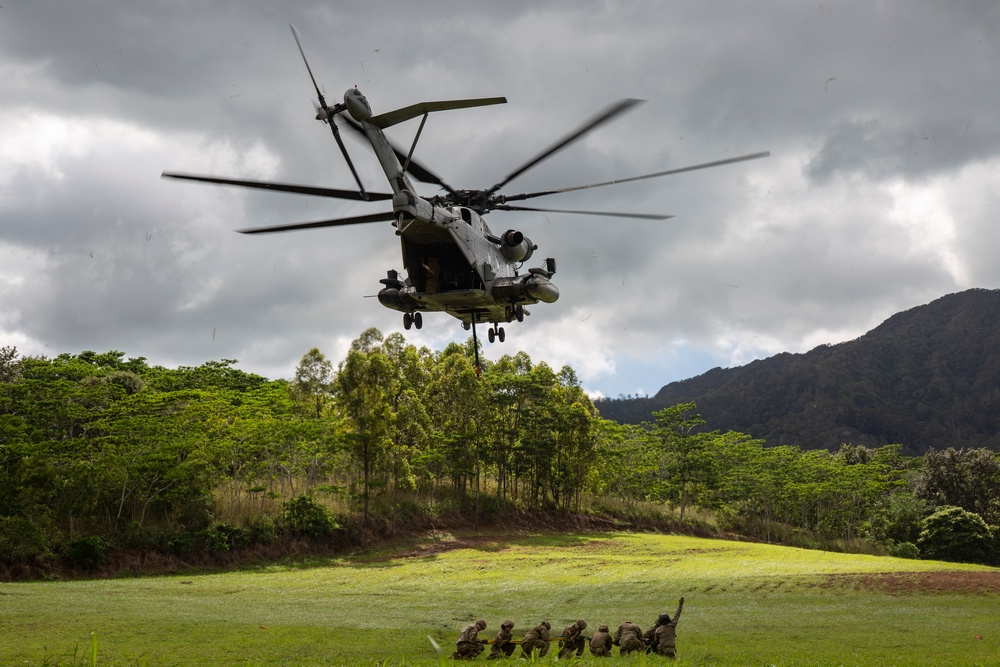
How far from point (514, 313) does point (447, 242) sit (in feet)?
7.57

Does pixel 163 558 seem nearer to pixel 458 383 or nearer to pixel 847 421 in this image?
pixel 458 383

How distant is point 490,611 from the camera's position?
63.6 ft

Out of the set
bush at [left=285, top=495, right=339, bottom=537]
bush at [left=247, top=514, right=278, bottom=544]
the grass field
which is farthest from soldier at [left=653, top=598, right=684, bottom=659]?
bush at [left=285, top=495, right=339, bottom=537]

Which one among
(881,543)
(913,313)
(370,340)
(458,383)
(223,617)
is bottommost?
(881,543)

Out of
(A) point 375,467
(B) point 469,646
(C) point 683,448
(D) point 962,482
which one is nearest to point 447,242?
(B) point 469,646

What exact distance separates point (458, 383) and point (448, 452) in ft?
14.9

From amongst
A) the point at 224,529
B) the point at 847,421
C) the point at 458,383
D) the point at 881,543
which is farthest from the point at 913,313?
the point at 224,529

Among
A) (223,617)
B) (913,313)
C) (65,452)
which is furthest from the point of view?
(913,313)

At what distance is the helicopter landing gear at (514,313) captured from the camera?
1526 cm

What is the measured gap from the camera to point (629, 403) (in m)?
183

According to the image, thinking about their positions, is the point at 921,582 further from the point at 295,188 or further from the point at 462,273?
the point at 295,188

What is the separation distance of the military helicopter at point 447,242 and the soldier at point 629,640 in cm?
634

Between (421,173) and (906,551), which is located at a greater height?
(421,173)

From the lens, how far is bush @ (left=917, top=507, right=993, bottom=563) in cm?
4212
